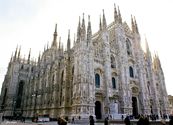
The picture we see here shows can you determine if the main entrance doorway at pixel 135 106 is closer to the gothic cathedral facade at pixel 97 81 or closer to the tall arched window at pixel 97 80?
the gothic cathedral facade at pixel 97 81

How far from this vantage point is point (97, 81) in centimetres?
3250

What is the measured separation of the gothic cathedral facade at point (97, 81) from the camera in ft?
97.6

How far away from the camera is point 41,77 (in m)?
46.5

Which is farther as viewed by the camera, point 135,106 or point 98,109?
point 135,106

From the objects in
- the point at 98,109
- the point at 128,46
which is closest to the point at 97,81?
the point at 98,109

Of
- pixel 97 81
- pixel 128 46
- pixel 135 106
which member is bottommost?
pixel 135 106

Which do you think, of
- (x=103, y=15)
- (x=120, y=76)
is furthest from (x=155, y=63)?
(x=103, y=15)

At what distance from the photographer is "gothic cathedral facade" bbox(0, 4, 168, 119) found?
29.8 meters

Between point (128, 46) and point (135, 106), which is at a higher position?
point (128, 46)

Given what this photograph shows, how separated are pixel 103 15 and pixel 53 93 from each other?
20558 millimetres

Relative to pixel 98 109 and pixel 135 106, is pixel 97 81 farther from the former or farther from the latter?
pixel 135 106

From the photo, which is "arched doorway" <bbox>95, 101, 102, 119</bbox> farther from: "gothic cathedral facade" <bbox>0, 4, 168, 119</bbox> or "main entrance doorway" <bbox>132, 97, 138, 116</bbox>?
"main entrance doorway" <bbox>132, 97, 138, 116</bbox>

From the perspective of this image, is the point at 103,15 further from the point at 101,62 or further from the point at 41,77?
the point at 41,77

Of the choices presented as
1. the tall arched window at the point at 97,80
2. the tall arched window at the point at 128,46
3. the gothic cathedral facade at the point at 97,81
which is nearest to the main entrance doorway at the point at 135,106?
the gothic cathedral facade at the point at 97,81
